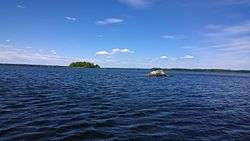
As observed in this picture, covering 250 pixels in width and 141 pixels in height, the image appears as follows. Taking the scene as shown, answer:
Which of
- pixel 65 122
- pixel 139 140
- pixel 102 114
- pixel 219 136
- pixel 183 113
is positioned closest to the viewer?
pixel 139 140

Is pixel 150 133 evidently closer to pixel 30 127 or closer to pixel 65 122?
pixel 65 122

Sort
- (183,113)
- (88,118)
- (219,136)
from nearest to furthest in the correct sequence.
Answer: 1. (219,136)
2. (88,118)
3. (183,113)

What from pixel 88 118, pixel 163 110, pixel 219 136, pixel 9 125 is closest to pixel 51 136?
pixel 9 125

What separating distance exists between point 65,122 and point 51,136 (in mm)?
3329

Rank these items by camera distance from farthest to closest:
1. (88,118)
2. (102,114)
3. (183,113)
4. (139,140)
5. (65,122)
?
(183,113)
(102,114)
(88,118)
(65,122)
(139,140)

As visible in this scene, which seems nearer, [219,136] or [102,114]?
[219,136]

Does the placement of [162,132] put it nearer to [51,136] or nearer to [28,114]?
[51,136]

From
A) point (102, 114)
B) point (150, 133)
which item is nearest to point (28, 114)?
point (102, 114)

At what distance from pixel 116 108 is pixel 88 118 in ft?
16.0

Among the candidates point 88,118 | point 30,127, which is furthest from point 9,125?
point 88,118

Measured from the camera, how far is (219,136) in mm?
15531

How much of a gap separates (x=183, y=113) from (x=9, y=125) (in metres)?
12.9

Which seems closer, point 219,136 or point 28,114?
point 219,136

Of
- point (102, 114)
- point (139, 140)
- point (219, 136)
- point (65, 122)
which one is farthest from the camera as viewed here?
point (102, 114)
